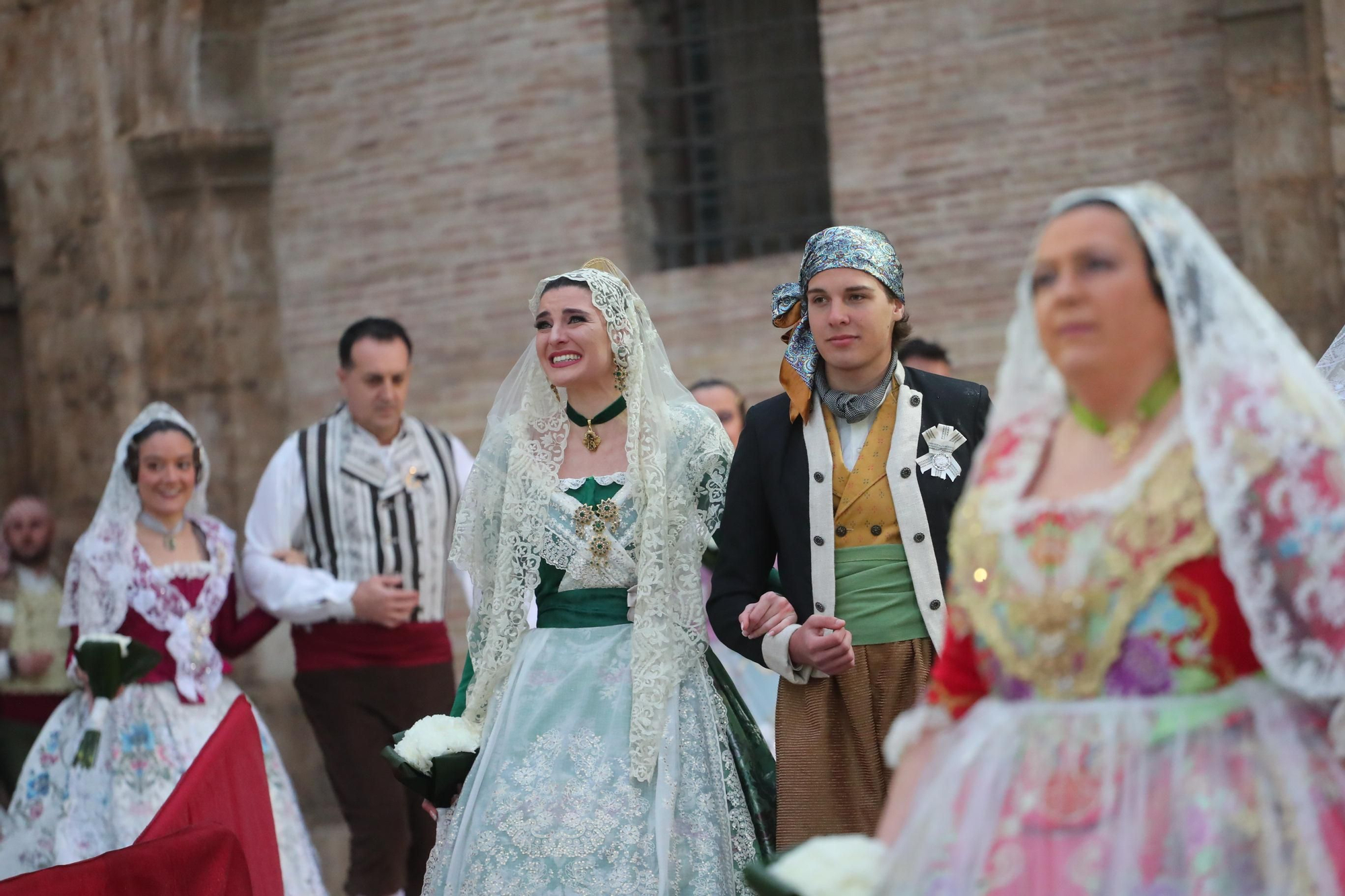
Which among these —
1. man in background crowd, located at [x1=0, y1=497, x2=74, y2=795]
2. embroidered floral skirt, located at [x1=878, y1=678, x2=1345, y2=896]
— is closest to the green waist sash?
embroidered floral skirt, located at [x1=878, y1=678, x2=1345, y2=896]

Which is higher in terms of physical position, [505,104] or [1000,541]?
[505,104]

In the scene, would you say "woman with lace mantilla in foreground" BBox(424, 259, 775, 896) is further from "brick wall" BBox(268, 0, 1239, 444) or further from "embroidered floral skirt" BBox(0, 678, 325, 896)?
"brick wall" BBox(268, 0, 1239, 444)

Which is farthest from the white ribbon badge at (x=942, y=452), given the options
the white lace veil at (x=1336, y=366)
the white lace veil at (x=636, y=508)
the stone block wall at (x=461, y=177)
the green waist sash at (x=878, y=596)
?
the stone block wall at (x=461, y=177)

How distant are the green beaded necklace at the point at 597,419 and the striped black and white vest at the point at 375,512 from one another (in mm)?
1716

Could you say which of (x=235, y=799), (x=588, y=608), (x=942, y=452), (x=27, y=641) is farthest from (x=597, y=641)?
(x=27, y=641)

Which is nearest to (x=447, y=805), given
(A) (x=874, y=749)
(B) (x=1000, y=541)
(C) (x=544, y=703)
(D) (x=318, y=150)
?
(C) (x=544, y=703)

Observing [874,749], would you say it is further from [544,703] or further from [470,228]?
[470,228]

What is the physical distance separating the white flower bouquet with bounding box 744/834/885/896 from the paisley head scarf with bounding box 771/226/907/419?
5.19ft

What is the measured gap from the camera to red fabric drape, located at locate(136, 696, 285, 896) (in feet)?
15.2

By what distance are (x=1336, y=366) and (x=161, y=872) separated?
3205 millimetres

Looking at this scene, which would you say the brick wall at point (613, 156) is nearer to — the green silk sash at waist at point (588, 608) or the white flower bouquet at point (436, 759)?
the green silk sash at waist at point (588, 608)

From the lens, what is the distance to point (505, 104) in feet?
29.7

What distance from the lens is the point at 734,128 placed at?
358 inches

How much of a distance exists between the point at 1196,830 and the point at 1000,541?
0.49 meters
